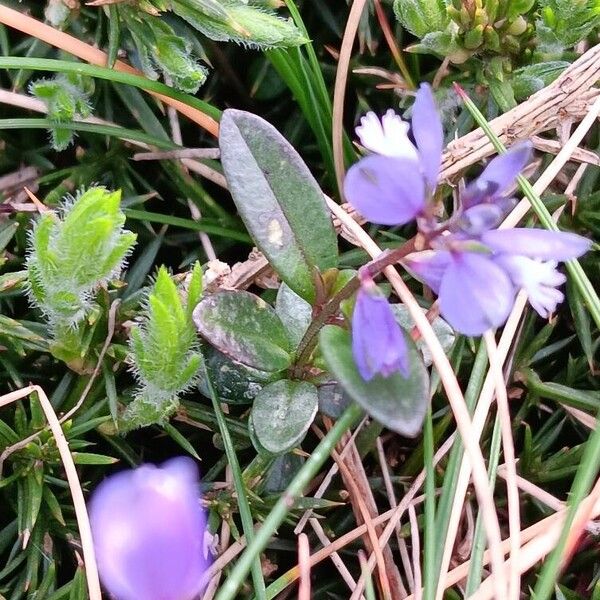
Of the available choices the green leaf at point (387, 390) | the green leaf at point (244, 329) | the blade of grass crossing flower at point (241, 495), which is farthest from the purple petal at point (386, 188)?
the blade of grass crossing flower at point (241, 495)

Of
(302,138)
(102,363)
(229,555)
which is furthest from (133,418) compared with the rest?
(302,138)

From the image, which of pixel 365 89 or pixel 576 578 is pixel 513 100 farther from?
pixel 576 578

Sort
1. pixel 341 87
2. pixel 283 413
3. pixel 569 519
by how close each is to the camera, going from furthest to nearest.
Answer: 1. pixel 341 87
2. pixel 283 413
3. pixel 569 519

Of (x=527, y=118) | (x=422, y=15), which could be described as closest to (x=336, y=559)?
(x=527, y=118)

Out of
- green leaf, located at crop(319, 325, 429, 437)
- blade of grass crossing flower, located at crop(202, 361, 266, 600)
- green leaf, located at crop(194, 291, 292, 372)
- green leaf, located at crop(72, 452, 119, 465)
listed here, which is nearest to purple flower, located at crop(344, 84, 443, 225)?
green leaf, located at crop(319, 325, 429, 437)

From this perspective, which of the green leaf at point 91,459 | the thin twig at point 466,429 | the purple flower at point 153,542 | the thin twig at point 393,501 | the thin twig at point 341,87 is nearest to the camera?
the purple flower at point 153,542

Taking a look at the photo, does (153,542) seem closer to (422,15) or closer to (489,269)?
(489,269)

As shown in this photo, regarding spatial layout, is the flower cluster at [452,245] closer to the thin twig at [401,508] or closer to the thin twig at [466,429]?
the thin twig at [466,429]
